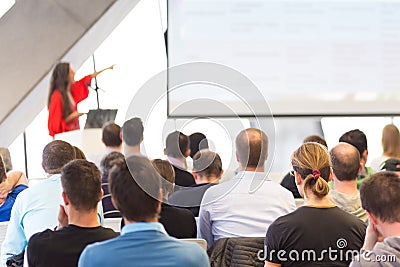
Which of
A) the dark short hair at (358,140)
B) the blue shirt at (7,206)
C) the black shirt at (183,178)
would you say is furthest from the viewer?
the dark short hair at (358,140)

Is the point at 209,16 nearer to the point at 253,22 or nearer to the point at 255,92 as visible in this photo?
the point at 253,22

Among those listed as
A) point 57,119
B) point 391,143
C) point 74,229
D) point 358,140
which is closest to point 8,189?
point 74,229

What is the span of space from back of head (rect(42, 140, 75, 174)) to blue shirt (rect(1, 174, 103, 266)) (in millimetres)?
121

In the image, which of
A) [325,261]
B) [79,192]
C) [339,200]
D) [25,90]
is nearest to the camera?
[79,192]

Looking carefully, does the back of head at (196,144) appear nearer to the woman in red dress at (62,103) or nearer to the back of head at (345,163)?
the woman in red dress at (62,103)

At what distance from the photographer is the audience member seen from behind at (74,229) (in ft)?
7.49

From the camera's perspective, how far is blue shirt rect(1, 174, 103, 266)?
117 inches

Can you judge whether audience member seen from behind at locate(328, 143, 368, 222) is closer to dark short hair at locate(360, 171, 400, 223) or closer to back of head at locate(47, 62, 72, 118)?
dark short hair at locate(360, 171, 400, 223)

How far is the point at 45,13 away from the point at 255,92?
2.19 metres

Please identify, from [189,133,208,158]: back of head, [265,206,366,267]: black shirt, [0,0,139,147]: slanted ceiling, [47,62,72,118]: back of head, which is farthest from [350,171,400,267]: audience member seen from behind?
[0,0,139,147]: slanted ceiling

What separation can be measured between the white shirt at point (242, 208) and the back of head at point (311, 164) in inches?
15.7

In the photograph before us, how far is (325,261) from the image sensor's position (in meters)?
2.55

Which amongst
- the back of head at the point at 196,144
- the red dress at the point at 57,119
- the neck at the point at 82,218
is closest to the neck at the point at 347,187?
the back of head at the point at 196,144

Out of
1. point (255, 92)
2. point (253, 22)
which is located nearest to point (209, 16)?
point (253, 22)
